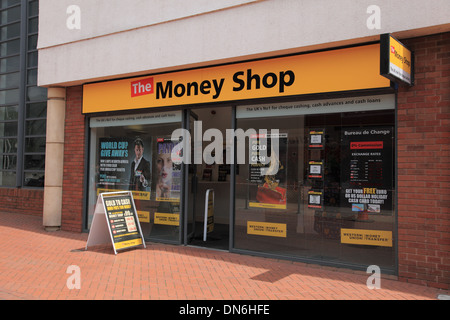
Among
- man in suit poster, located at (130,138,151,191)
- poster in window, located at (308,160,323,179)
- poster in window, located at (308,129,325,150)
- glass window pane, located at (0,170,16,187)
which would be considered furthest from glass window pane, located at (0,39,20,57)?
poster in window, located at (308,160,323,179)

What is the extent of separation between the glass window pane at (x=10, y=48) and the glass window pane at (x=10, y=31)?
0.57ft

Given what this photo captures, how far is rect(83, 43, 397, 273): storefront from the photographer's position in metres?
6.09

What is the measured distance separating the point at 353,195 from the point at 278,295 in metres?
2.24

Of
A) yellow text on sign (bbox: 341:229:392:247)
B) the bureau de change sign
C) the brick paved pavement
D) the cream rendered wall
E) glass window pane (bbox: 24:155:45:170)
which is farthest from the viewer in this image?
glass window pane (bbox: 24:155:45:170)

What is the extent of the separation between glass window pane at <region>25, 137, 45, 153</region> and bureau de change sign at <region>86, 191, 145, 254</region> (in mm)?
5391

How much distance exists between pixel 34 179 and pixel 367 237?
387 inches

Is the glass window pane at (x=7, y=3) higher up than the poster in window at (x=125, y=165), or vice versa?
the glass window pane at (x=7, y=3)

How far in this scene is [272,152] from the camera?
23.2 feet

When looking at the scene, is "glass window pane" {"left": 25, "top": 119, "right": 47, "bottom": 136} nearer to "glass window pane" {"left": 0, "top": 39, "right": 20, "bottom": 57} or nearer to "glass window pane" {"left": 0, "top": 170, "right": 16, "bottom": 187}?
"glass window pane" {"left": 0, "top": 170, "right": 16, "bottom": 187}

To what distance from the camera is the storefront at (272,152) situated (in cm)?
609

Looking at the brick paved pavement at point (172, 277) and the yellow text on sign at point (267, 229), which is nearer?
the brick paved pavement at point (172, 277)

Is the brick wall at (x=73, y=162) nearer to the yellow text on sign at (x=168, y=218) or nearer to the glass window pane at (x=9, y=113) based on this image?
the yellow text on sign at (x=168, y=218)

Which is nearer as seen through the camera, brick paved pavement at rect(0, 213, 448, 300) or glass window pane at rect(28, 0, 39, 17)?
brick paved pavement at rect(0, 213, 448, 300)

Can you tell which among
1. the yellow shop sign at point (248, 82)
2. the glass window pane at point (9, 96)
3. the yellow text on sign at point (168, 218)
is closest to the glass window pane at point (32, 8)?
the glass window pane at point (9, 96)
